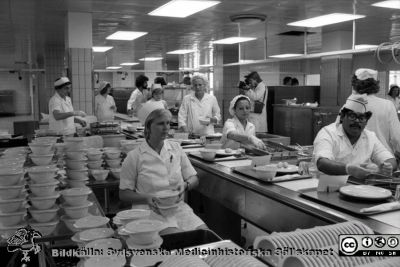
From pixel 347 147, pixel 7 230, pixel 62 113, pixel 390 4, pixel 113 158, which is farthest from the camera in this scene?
pixel 390 4

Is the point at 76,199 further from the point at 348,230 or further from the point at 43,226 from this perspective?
the point at 348,230

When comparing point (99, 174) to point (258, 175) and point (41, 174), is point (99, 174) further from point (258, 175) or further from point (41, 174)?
point (258, 175)

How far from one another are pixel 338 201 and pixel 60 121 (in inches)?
170

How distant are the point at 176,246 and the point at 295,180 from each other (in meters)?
1.25

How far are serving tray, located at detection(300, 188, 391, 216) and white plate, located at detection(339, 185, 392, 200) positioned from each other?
0.03 m

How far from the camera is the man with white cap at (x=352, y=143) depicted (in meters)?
2.51

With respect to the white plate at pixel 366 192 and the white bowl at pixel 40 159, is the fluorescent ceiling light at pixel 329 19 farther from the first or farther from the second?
the white bowl at pixel 40 159

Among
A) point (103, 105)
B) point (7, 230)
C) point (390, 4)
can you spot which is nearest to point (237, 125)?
point (7, 230)

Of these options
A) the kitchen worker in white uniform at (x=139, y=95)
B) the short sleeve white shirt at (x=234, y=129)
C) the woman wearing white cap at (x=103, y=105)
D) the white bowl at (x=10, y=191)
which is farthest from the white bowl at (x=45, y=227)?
the kitchen worker in white uniform at (x=139, y=95)

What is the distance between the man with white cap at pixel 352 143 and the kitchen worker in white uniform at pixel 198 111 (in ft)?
8.89

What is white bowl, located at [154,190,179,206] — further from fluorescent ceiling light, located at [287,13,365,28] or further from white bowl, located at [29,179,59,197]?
fluorescent ceiling light, located at [287,13,365,28]

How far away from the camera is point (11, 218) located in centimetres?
215

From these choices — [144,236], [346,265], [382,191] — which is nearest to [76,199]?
[144,236]

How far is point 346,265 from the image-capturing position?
1.16 m
